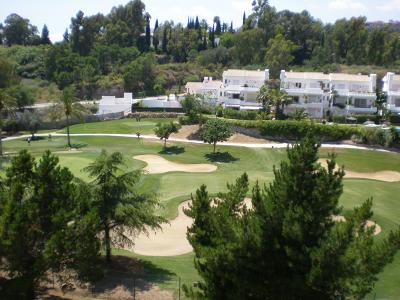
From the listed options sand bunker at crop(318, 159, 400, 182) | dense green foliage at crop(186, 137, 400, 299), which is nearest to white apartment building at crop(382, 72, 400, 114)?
sand bunker at crop(318, 159, 400, 182)

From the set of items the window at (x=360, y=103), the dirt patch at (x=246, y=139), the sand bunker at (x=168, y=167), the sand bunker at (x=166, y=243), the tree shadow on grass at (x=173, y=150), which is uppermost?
the window at (x=360, y=103)

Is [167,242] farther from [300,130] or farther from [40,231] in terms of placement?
[300,130]

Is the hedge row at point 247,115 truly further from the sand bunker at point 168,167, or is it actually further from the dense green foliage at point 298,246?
the dense green foliage at point 298,246

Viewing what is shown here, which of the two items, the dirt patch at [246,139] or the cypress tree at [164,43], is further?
the cypress tree at [164,43]

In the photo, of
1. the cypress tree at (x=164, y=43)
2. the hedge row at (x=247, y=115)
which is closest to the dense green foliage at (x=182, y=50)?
the cypress tree at (x=164, y=43)

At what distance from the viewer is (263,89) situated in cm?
7681

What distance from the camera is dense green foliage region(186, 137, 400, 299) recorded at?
15.0 m

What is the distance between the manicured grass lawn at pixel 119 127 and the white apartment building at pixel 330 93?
23.5m

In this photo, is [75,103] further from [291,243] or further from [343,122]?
[291,243]

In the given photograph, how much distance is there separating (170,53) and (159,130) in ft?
240

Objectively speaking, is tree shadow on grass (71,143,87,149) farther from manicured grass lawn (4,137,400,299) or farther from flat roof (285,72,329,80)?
flat roof (285,72,329,80)

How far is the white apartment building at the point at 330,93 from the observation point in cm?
7856

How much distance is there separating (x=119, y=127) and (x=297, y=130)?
29.9m

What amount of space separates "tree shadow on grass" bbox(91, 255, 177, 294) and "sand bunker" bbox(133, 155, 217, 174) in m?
25.1
